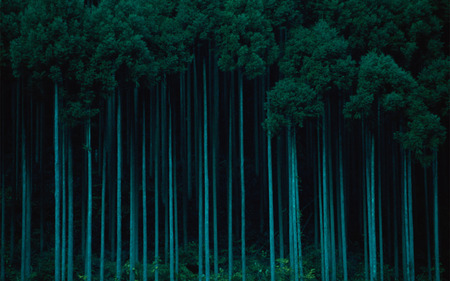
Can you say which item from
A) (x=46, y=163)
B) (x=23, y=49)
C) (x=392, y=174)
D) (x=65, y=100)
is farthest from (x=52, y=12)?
(x=392, y=174)

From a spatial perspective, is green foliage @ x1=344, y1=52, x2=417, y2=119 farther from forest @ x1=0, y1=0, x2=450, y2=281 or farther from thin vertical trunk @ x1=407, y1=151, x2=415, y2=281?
thin vertical trunk @ x1=407, y1=151, x2=415, y2=281

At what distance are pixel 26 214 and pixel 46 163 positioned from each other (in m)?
5.18

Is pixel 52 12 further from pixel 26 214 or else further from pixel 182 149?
pixel 182 149

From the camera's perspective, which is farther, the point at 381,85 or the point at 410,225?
the point at 410,225

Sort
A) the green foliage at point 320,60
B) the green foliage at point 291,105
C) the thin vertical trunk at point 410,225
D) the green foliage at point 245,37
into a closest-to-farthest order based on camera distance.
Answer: the green foliage at point 291,105
the thin vertical trunk at point 410,225
the green foliage at point 320,60
the green foliage at point 245,37

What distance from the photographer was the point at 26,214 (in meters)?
9.86

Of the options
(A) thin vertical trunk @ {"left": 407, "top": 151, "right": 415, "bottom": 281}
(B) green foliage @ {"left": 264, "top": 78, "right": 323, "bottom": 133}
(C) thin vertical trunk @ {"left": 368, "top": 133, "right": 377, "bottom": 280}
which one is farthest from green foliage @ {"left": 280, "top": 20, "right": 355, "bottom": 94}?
(A) thin vertical trunk @ {"left": 407, "top": 151, "right": 415, "bottom": 281}

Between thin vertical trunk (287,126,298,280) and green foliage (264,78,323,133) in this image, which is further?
thin vertical trunk (287,126,298,280)

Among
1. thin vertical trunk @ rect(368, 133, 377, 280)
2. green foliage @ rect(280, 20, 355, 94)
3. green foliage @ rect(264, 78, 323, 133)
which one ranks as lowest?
thin vertical trunk @ rect(368, 133, 377, 280)

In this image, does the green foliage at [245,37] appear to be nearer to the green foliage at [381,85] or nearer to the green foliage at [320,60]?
the green foliage at [320,60]

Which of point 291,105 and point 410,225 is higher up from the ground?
point 291,105

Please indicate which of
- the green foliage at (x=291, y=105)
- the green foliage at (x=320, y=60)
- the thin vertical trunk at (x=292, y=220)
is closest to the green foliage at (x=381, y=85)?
the green foliage at (x=320, y=60)

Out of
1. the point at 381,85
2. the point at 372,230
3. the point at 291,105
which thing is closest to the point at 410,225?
the point at 372,230

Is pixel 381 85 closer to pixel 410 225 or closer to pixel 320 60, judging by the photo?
pixel 320 60
